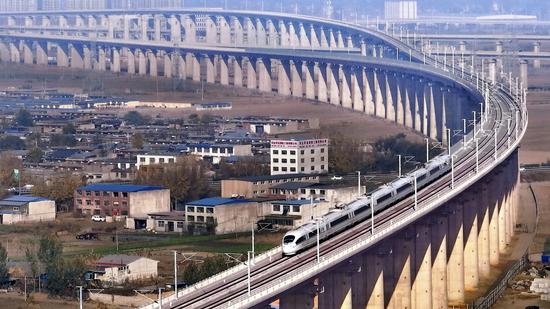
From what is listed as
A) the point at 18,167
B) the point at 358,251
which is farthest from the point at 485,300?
the point at 18,167

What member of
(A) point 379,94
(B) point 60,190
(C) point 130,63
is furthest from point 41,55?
(B) point 60,190

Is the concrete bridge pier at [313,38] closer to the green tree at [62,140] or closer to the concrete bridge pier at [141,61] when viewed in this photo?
the concrete bridge pier at [141,61]

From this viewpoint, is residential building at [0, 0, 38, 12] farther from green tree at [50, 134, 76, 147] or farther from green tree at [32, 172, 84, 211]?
green tree at [32, 172, 84, 211]

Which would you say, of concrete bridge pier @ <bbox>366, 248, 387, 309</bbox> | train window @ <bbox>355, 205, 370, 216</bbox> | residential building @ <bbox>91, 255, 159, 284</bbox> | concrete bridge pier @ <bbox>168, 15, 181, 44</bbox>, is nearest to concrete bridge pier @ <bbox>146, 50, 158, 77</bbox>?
concrete bridge pier @ <bbox>168, 15, 181, 44</bbox>

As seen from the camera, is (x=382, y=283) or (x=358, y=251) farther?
(x=382, y=283)

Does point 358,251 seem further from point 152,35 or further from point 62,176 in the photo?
point 152,35

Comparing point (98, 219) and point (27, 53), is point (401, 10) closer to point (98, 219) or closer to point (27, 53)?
point (27, 53)
